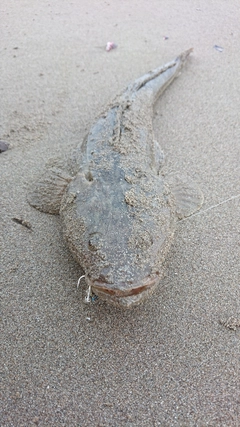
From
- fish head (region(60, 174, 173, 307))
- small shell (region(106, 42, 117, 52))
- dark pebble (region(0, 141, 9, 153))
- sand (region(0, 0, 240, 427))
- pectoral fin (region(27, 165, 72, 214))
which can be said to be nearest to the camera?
sand (region(0, 0, 240, 427))

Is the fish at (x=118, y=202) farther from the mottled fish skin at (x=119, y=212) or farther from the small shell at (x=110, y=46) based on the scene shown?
the small shell at (x=110, y=46)

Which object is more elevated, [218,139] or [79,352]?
[218,139]

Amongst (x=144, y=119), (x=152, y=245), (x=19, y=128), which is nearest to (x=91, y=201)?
(x=152, y=245)

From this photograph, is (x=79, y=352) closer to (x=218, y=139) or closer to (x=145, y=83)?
(x=218, y=139)

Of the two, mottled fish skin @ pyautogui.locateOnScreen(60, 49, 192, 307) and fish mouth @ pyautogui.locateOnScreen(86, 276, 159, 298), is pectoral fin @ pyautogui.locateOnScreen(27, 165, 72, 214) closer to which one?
mottled fish skin @ pyautogui.locateOnScreen(60, 49, 192, 307)

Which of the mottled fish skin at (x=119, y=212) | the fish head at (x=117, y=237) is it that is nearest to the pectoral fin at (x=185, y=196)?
the mottled fish skin at (x=119, y=212)

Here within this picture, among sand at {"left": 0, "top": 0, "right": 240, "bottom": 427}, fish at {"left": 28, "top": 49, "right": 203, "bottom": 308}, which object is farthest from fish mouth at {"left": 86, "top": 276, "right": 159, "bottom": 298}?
sand at {"left": 0, "top": 0, "right": 240, "bottom": 427}
